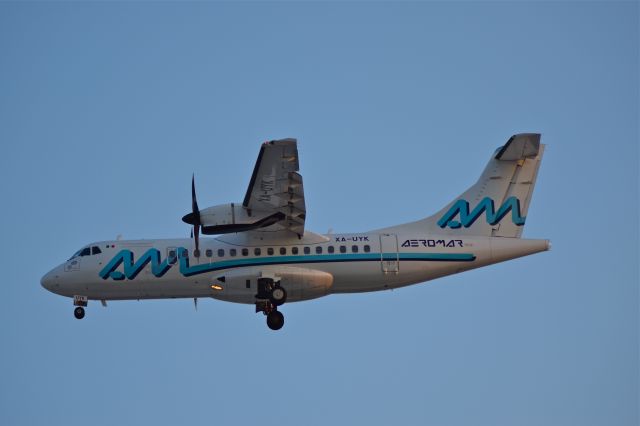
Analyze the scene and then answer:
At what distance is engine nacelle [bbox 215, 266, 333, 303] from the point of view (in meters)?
30.2

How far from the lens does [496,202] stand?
103ft

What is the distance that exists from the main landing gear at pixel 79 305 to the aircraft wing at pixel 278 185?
6796 mm

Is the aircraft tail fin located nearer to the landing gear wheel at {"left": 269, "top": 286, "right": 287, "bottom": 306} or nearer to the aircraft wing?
the aircraft wing

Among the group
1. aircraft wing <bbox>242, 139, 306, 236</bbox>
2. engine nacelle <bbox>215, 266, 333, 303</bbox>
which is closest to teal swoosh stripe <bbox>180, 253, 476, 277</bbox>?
engine nacelle <bbox>215, 266, 333, 303</bbox>

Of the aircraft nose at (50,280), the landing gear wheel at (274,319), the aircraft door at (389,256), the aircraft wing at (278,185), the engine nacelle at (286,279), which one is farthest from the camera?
the aircraft nose at (50,280)

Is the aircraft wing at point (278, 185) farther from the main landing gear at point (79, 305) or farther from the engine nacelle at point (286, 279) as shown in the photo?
the main landing gear at point (79, 305)

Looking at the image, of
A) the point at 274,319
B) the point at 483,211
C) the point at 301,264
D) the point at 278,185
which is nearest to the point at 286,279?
the point at 301,264

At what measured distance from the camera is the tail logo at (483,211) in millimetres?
31281

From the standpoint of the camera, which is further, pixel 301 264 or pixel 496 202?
pixel 496 202

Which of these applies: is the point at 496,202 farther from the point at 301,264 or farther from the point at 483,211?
the point at 301,264

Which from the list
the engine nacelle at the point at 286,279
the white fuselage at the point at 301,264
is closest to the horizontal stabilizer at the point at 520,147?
the white fuselage at the point at 301,264

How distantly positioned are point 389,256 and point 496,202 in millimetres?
3985

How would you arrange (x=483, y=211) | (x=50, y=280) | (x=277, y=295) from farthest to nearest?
1. (x=50, y=280)
2. (x=483, y=211)
3. (x=277, y=295)

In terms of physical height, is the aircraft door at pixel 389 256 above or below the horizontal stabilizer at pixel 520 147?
below
